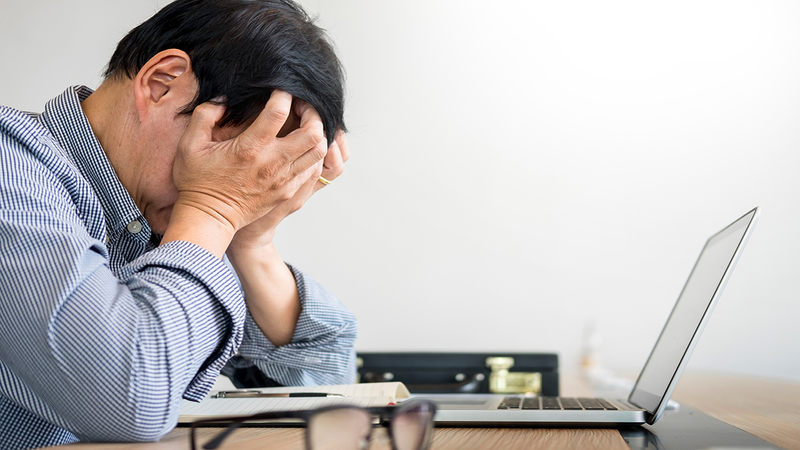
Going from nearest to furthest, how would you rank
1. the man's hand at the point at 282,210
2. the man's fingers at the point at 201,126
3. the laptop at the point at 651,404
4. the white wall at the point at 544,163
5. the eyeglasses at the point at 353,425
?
the eyeglasses at the point at 353,425 → the laptop at the point at 651,404 → the man's fingers at the point at 201,126 → the man's hand at the point at 282,210 → the white wall at the point at 544,163

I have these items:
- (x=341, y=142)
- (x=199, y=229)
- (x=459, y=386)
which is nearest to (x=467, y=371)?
(x=459, y=386)

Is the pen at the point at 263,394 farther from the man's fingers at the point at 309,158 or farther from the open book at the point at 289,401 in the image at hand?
the man's fingers at the point at 309,158

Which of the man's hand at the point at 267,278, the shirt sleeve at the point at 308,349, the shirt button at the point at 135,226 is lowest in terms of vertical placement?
the shirt sleeve at the point at 308,349

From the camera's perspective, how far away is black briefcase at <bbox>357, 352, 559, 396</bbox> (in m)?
1.29

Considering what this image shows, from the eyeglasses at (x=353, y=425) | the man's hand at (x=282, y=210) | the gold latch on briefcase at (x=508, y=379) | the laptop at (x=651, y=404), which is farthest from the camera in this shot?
the gold latch on briefcase at (x=508, y=379)

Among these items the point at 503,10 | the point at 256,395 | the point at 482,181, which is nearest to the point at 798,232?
the point at 482,181

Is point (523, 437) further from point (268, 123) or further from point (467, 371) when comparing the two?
point (467, 371)

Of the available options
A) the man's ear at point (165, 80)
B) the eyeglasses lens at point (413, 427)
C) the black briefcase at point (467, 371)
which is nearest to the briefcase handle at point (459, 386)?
the black briefcase at point (467, 371)

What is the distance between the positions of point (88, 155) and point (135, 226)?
100 mm

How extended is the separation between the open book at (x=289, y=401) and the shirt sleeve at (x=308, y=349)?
0.60 feet

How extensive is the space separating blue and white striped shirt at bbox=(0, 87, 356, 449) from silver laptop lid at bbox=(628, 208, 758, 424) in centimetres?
44

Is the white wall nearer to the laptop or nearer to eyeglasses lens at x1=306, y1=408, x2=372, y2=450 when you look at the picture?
the laptop

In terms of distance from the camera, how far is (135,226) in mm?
713

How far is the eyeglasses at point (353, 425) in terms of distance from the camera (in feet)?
0.99
